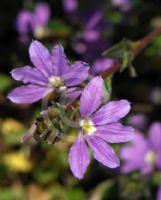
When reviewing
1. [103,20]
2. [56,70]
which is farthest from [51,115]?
[103,20]

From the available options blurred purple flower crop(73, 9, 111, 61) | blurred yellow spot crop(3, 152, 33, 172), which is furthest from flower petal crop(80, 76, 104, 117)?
blurred yellow spot crop(3, 152, 33, 172)

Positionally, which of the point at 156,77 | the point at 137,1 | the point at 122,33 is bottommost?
the point at 156,77

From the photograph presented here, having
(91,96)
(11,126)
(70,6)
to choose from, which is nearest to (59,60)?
(91,96)

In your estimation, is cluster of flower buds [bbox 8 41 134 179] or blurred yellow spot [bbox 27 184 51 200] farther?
blurred yellow spot [bbox 27 184 51 200]

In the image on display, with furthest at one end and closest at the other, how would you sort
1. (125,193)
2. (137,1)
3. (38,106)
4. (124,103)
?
(38,106) < (137,1) < (125,193) < (124,103)

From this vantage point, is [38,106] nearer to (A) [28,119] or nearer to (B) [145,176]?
(A) [28,119]

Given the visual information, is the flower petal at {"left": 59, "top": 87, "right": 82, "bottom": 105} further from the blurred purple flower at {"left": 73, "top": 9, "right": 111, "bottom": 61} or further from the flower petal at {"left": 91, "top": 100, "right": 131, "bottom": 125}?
the blurred purple flower at {"left": 73, "top": 9, "right": 111, "bottom": 61}
